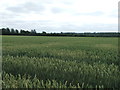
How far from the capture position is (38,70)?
4.86m

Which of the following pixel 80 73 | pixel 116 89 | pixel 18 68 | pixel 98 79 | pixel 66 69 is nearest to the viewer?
pixel 116 89

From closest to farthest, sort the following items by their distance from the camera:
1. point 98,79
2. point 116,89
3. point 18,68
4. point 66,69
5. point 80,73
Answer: point 116,89
point 98,79
point 80,73
point 66,69
point 18,68

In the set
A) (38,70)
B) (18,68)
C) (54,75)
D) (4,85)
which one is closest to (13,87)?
(4,85)

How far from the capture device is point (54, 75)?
14.3 ft

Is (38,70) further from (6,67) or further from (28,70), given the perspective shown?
(6,67)

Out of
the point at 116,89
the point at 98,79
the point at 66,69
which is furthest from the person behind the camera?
the point at 66,69

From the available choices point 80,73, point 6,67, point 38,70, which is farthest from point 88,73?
point 6,67

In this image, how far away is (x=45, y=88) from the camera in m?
3.40

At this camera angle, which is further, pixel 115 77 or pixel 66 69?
pixel 66 69

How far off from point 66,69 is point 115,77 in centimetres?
115

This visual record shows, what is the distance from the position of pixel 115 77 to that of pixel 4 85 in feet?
7.18

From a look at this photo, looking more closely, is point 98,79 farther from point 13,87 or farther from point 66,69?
point 13,87

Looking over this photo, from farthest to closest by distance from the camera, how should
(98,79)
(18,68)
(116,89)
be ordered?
(18,68)
(98,79)
(116,89)

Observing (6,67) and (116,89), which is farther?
(6,67)
